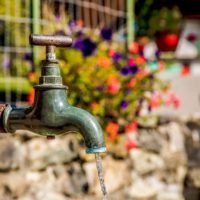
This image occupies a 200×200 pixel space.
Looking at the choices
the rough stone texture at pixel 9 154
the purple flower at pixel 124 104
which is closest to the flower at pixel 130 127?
the purple flower at pixel 124 104

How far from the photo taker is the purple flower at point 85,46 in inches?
147

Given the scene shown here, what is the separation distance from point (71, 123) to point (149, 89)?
8.63ft

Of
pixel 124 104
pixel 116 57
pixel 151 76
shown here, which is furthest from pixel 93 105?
pixel 151 76

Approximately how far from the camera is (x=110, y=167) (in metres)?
3.69

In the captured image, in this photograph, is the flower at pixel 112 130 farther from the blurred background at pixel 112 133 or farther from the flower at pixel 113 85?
the flower at pixel 113 85

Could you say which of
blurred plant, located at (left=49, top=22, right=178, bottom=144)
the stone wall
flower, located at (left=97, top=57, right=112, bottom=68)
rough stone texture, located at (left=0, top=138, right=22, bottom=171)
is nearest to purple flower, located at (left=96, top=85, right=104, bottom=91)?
blurred plant, located at (left=49, top=22, right=178, bottom=144)

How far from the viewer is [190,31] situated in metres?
8.30

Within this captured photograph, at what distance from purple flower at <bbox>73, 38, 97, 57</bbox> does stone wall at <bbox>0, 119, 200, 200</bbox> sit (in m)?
0.58

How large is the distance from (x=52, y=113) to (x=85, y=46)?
7.78 feet

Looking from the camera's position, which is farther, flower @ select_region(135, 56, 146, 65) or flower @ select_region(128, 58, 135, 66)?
flower @ select_region(135, 56, 146, 65)

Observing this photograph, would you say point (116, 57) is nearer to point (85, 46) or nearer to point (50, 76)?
point (85, 46)

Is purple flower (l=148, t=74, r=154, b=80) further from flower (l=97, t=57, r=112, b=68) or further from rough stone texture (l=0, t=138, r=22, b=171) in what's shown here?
rough stone texture (l=0, t=138, r=22, b=171)

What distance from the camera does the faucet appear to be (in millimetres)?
1369

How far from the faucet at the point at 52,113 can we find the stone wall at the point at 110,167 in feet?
5.90
